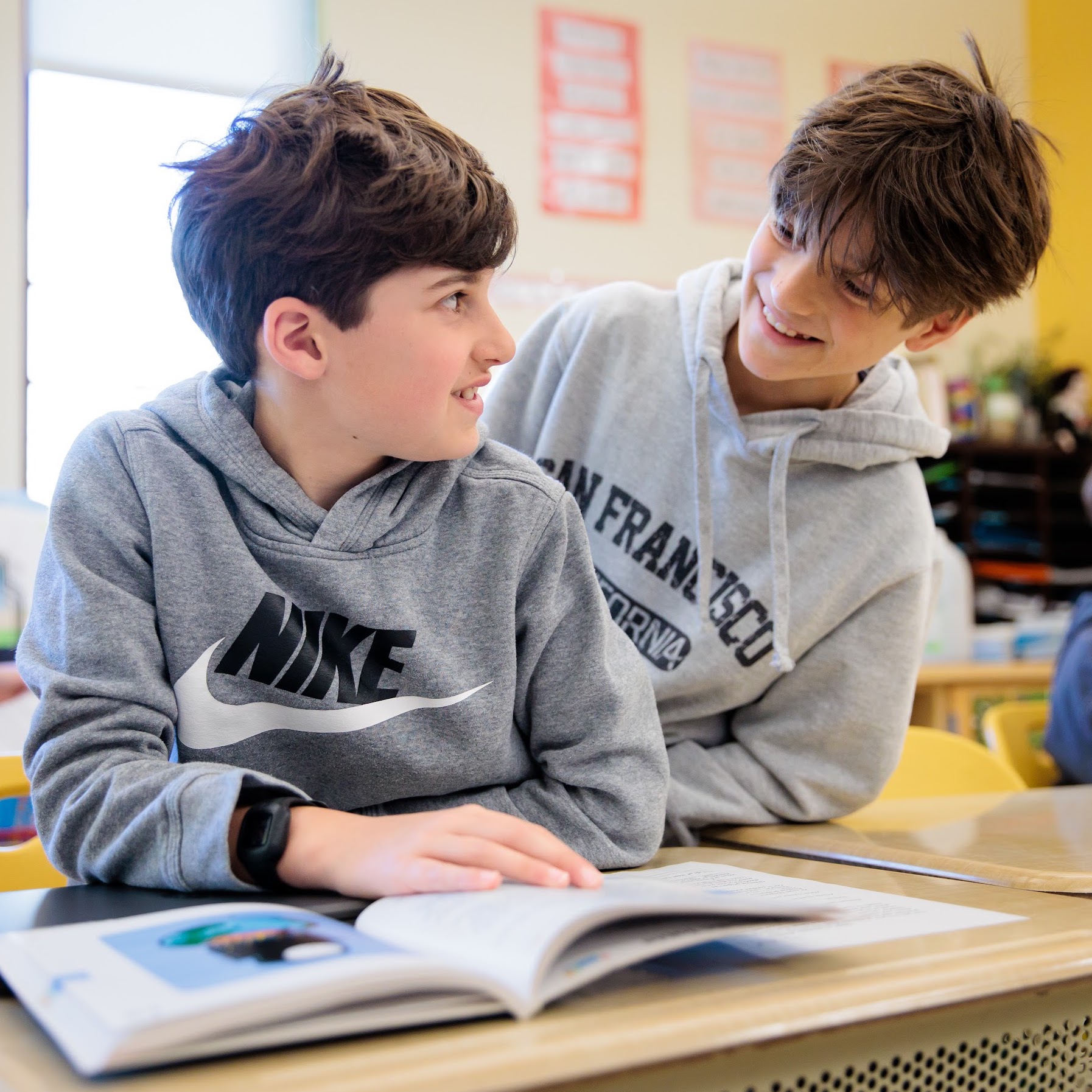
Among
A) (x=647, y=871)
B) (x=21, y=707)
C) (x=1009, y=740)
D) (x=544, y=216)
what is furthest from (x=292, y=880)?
(x=544, y=216)

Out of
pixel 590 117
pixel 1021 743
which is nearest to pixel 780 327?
pixel 1021 743

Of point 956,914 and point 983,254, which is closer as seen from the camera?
point 956,914

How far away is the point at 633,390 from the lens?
1.35 meters

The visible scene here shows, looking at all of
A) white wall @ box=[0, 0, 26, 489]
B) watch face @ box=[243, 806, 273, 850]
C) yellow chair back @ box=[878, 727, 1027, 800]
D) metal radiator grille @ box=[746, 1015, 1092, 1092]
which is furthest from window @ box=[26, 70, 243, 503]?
metal radiator grille @ box=[746, 1015, 1092, 1092]

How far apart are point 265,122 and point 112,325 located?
2676mm

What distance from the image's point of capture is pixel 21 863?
46.6 inches

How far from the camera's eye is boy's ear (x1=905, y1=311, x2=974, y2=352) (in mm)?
1177

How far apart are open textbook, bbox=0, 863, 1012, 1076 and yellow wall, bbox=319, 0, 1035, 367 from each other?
3.23m

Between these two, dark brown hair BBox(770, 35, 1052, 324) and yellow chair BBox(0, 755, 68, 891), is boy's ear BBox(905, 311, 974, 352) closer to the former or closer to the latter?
dark brown hair BBox(770, 35, 1052, 324)

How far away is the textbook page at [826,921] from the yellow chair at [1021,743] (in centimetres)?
159

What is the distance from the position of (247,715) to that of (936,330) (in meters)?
0.79

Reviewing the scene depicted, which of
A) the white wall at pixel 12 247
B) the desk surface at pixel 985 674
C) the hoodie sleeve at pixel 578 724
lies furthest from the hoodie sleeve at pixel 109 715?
the desk surface at pixel 985 674

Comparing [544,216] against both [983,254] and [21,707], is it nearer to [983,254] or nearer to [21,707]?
[21,707]

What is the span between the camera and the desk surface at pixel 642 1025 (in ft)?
1.51
